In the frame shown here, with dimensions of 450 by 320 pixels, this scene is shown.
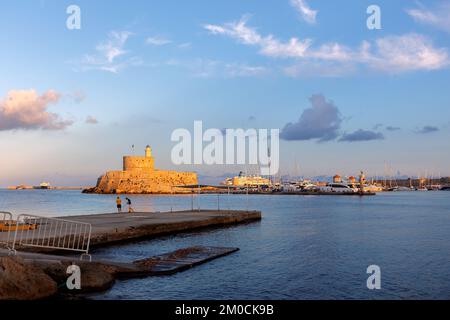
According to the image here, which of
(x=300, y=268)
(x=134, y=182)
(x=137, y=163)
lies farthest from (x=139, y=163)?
(x=300, y=268)

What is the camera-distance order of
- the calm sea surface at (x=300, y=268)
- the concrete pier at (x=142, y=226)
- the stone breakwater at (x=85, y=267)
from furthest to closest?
the concrete pier at (x=142, y=226) → the calm sea surface at (x=300, y=268) → the stone breakwater at (x=85, y=267)

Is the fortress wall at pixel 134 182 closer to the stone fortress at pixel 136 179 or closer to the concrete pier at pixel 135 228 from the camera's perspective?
the stone fortress at pixel 136 179

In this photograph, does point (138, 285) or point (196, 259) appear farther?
point (196, 259)

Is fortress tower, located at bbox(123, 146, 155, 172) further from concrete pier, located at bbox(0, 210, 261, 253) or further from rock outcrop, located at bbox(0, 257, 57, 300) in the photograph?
rock outcrop, located at bbox(0, 257, 57, 300)

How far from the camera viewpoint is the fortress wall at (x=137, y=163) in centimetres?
17850

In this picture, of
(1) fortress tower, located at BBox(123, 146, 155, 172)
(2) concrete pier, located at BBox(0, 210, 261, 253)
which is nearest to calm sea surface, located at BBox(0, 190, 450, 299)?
(2) concrete pier, located at BBox(0, 210, 261, 253)

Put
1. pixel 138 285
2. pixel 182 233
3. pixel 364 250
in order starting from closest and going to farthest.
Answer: pixel 138 285
pixel 364 250
pixel 182 233

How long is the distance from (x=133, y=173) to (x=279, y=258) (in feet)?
532

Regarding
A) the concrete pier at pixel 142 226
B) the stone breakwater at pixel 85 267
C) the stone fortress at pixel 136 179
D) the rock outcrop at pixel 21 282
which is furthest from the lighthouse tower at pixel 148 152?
the rock outcrop at pixel 21 282

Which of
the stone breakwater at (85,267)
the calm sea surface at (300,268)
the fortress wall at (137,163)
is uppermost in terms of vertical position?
the fortress wall at (137,163)
